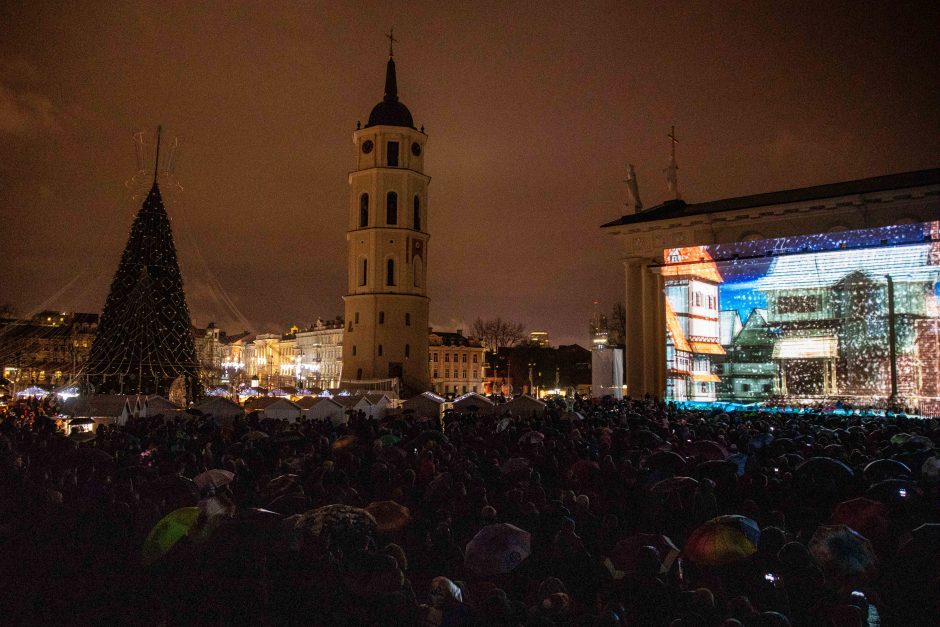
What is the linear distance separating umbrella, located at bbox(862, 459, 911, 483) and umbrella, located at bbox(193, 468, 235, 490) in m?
8.93

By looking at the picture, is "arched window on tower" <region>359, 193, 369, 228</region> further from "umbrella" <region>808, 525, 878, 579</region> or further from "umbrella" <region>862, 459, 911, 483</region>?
"umbrella" <region>808, 525, 878, 579</region>

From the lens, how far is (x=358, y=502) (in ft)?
30.6

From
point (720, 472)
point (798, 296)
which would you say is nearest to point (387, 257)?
point (798, 296)

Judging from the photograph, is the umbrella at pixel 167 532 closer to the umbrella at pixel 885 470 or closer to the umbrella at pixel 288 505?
the umbrella at pixel 288 505

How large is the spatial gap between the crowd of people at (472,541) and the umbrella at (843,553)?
0.02m

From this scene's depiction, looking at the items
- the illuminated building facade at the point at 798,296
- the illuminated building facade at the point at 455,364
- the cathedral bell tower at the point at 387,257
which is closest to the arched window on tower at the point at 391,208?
the cathedral bell tower at the point at 387,257

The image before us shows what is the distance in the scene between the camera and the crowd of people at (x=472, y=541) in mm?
5625

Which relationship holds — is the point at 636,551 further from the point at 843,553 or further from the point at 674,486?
the point at 674,486

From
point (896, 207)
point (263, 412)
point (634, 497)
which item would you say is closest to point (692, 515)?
point (634, 497)

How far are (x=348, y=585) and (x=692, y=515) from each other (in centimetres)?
468

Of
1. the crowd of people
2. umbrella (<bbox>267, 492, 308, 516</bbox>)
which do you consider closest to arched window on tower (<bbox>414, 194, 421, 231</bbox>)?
the crowd of people

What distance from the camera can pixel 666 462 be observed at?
10.9 metres

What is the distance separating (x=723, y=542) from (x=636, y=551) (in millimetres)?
902

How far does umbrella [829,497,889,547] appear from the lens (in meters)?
7.34
